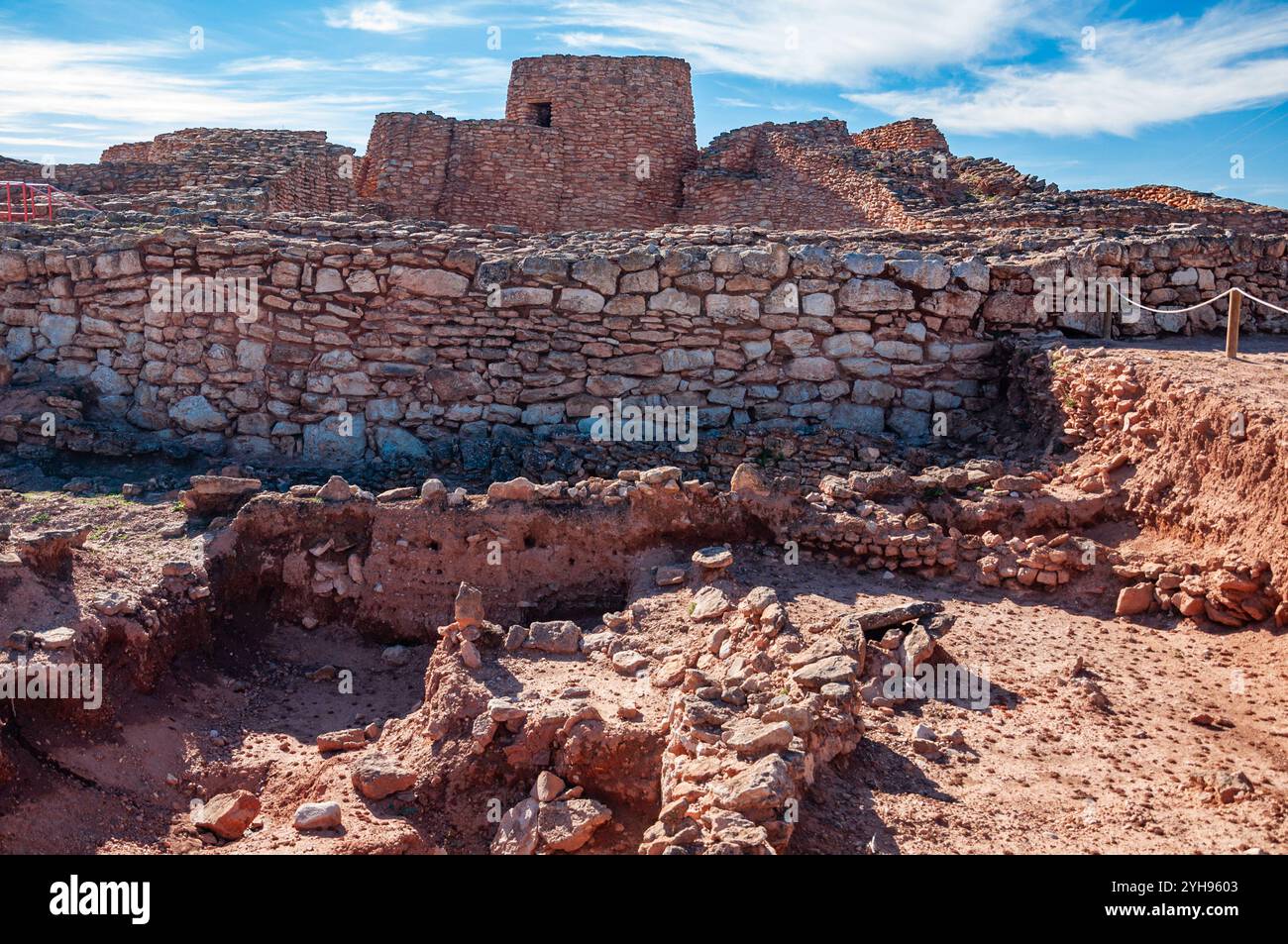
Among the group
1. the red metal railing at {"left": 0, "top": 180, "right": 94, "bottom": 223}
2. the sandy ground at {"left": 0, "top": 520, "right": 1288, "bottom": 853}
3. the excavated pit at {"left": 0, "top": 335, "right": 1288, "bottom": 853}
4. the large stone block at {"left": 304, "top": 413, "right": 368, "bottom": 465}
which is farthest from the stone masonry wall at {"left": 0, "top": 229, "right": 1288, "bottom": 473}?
the sandy ground at {"left": 0, "top": 520, "right": 1288, "bottom": 853}

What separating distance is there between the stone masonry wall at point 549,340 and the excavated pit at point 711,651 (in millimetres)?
1118

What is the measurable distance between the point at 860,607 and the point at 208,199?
8945 mm

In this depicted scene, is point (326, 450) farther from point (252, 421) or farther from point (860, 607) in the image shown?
point (860, 607)

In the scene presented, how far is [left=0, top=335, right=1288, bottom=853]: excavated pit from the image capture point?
4.14 metres

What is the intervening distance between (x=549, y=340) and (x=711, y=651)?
4359mm

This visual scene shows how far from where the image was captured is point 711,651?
17.5 ft

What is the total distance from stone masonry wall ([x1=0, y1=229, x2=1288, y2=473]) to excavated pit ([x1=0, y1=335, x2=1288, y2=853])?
1118 mm

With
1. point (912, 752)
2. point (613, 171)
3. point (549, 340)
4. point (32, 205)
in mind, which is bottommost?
point (912, 752)

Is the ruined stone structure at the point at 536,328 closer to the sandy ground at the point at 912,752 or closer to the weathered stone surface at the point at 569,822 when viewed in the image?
the sandy ground at the point at 912,752

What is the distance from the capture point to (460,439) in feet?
28.7

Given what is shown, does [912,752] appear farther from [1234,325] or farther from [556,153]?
[556,153]

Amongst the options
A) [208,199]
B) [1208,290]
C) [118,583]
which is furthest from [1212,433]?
[208,199]

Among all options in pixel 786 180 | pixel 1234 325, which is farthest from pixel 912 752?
pixel 786 180
